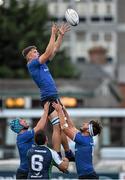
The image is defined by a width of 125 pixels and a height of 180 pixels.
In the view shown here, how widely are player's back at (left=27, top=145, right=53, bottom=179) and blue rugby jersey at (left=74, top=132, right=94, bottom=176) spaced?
76 centimetres

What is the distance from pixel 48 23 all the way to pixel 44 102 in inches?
2005

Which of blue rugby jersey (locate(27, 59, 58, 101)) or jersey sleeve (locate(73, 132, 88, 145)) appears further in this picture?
blue rugby jersey (locate(27, 59, 58, 101))

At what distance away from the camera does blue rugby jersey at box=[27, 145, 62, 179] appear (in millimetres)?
11769

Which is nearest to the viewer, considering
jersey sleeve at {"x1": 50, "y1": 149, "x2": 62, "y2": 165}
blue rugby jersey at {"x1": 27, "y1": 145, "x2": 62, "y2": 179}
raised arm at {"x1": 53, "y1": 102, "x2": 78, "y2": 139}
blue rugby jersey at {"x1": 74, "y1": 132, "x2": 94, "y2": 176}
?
blue rugby jersey at {"x1": 27, "y1": 145, "x2": 62, "y2": 179}

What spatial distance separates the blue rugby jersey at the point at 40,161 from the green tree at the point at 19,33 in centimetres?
4380

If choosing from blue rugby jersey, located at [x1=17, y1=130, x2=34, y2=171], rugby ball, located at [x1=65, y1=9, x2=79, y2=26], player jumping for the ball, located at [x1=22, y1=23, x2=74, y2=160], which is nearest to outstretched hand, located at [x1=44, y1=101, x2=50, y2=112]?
player jumping for the ball, located at [x1=22, y1=23, x2=74, y2=160]

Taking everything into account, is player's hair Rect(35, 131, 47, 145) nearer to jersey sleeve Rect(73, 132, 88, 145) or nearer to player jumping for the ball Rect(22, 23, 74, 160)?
jersey sleeve Rect(73, 132, 88, 145)

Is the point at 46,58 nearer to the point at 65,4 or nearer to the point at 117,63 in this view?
the point at 117,63

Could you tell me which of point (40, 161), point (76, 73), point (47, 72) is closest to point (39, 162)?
point (40, 161)

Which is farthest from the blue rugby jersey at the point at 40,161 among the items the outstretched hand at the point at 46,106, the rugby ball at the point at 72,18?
the rugby ball at the point at 72,18

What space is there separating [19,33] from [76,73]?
9013 millimetres

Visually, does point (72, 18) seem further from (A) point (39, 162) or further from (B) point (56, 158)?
(A) point (39, 162)

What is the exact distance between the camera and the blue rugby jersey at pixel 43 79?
12.8 m

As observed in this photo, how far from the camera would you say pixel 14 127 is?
12930 mm
